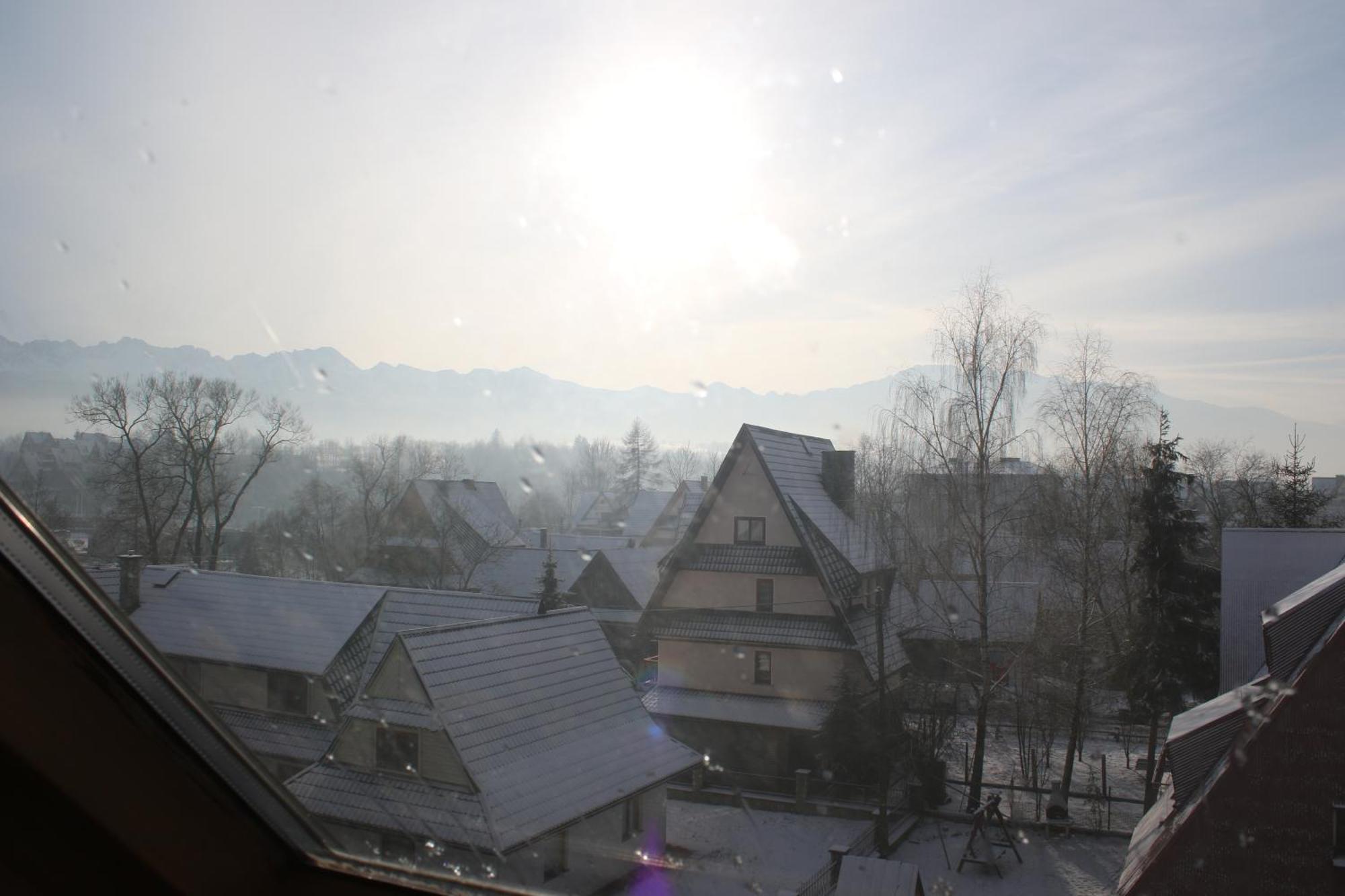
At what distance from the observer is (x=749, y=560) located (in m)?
5.75

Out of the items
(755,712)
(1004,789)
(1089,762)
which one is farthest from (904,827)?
(755,712)

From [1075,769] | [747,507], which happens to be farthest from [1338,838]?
[1075,769]

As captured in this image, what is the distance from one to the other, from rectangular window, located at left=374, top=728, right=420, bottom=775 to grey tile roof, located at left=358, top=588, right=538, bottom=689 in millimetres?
156

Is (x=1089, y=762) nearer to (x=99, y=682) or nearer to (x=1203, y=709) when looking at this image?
(x=1203, y=709)

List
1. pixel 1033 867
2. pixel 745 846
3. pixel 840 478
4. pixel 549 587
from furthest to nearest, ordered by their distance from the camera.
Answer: pixel 840 478
pixel 549 587
pixel 745 846
pixel 1033 867

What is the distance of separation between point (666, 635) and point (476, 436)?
471 cm

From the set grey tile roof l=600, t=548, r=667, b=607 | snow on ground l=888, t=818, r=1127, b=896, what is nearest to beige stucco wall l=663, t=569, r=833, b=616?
grey tile roof l=600, t=548, r=667, b=607

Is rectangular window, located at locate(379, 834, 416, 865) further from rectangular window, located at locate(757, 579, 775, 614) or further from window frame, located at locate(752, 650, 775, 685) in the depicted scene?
window frame, located at locate(752, 650, 775, 685)

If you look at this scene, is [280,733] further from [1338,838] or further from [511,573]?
[1338,838]

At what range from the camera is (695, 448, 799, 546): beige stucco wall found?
404 centimetres

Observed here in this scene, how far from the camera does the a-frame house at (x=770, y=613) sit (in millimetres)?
4258

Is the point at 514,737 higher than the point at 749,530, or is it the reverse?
the point at 749,530

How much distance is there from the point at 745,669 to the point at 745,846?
3090 mm

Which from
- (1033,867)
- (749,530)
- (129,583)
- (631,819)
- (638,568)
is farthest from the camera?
(638,568)
